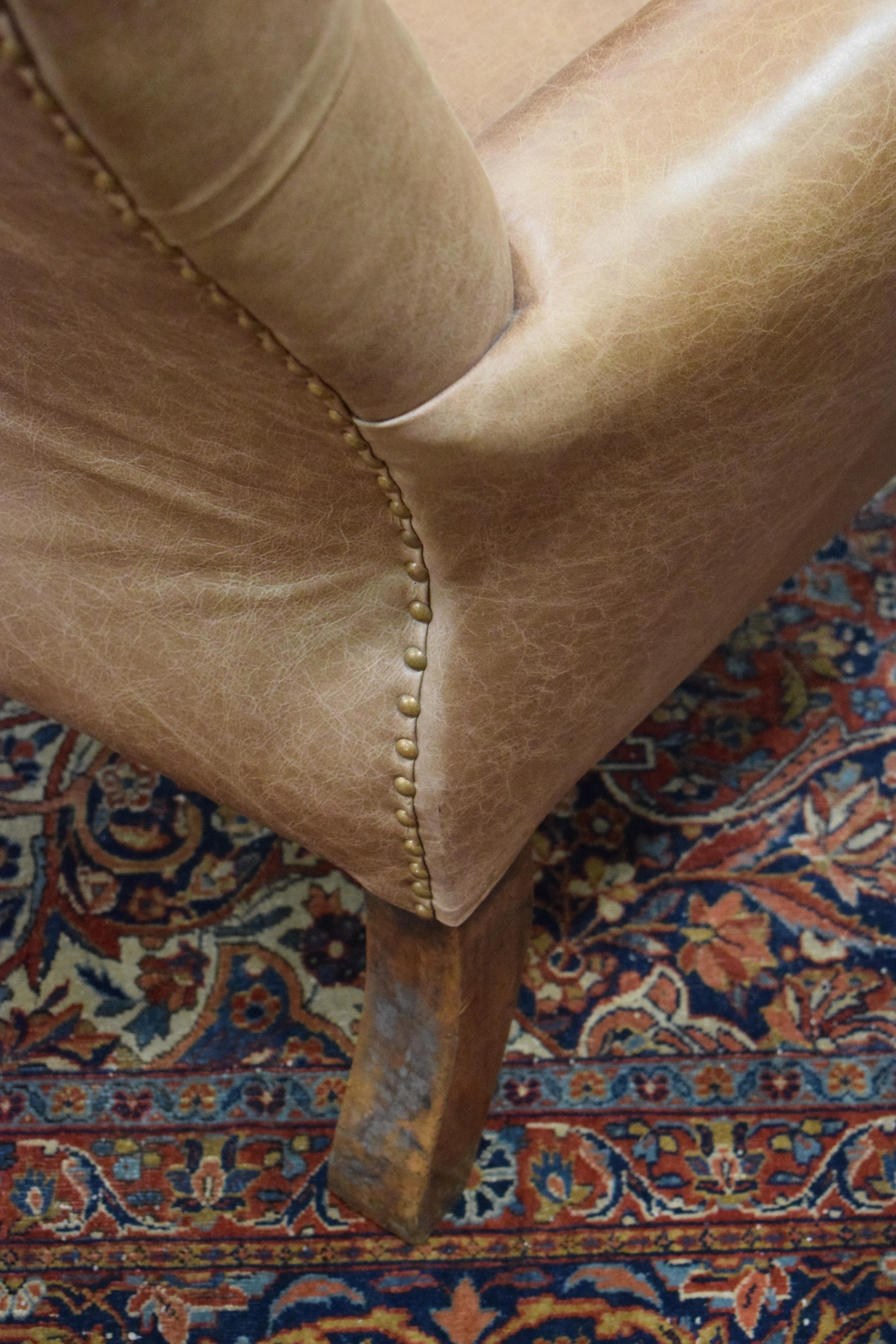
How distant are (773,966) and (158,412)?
644mm

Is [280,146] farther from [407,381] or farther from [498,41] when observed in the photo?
[498,41]

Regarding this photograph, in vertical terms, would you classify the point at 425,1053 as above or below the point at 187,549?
below

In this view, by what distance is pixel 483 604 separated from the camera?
1.72 ft

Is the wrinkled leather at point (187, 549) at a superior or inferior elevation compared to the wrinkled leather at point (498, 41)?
inferior

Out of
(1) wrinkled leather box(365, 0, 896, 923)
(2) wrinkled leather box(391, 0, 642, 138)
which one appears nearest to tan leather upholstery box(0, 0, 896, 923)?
(1) wrinkled leather box(365, 0, 896, 923)

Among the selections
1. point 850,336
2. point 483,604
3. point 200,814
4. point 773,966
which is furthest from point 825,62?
point 200,814

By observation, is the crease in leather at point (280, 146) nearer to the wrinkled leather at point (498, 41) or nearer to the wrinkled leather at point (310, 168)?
the wrinkled leather at point (310, 168)

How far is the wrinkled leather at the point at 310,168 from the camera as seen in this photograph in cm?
35

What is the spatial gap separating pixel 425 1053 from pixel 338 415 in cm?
43

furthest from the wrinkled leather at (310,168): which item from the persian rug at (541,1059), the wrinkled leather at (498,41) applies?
the persian rug at (541,1059)

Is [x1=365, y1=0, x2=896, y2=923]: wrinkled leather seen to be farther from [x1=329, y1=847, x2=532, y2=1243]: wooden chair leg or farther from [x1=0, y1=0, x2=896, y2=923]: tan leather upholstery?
[x1=329, y1=847, x2=532, y2=1243]: wooden chair leg

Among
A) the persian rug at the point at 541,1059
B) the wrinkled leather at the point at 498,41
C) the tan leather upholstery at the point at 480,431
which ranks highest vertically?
the wrinkled leather at the point at 498,41

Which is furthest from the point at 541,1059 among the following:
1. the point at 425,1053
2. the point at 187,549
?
the point at 187,549

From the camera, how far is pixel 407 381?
446 millimetres
